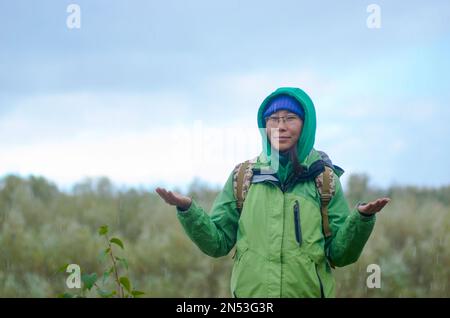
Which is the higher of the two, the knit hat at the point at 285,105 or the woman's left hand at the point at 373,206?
the knit hat at the point at 285,105

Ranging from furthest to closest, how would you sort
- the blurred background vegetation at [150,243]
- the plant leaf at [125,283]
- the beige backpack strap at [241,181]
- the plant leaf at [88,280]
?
the blurred background vegetation at [150,243] < the plant leaf at [125,283] < the plant leaf at [88,280] < the beige backpack strap at [241,181]

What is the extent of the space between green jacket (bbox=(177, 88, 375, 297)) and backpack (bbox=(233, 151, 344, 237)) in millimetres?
32

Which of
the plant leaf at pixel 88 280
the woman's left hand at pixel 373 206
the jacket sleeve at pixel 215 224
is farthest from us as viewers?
the plant leaf at pixel 88 280

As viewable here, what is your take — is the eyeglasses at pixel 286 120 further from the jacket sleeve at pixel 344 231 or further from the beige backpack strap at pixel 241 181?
the jacket sleeve at pixel 344 231

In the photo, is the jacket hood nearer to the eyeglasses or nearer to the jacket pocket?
the eyeglasses

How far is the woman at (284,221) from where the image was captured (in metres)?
4.16

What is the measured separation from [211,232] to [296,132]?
0.70 meters

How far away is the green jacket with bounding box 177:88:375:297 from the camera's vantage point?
4.15m

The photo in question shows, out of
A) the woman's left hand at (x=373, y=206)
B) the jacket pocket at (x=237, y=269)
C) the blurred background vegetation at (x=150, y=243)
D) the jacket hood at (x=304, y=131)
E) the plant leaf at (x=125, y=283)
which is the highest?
the jacket hood at (x=304, y=131)

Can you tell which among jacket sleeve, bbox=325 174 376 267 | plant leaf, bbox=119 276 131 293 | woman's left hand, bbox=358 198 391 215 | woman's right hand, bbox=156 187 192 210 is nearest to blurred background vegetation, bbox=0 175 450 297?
plant leaf, bbox=119 276 131 293

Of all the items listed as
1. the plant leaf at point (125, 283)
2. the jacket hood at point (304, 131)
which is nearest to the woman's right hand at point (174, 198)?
the jacket hood at point (304, 131)

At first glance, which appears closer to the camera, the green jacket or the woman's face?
the green jacket

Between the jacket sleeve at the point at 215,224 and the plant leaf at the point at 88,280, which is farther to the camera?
the plant leaf at the point at 88,280

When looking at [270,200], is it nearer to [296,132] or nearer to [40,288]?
[296,132]
